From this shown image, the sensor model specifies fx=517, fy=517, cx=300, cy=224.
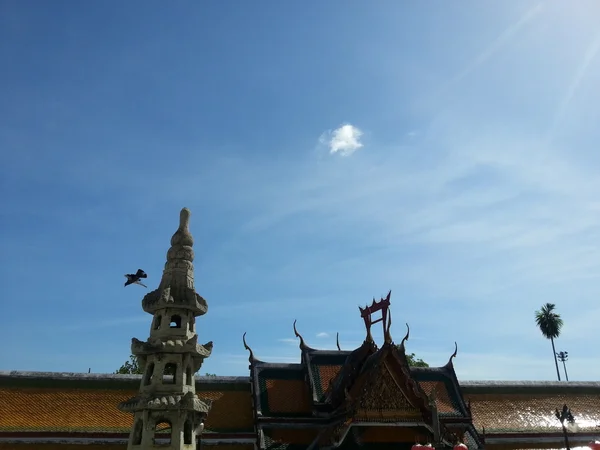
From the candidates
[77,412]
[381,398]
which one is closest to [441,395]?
[381,398]

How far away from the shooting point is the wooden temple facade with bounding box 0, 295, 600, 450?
23.5m

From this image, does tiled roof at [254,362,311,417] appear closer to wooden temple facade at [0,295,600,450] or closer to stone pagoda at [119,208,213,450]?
wooden temple facade at [0,295,600,450]

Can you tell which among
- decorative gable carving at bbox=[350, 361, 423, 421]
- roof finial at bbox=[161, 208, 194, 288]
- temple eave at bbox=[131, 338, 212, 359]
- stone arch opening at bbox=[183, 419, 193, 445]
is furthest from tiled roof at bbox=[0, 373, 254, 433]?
roof finial at bbox=[161, 208, 194, 288]

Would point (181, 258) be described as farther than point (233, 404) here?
No

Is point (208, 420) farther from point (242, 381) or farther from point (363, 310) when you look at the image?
Answer: point (363, 310)

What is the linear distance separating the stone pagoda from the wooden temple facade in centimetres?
725

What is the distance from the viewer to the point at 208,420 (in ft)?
83.0

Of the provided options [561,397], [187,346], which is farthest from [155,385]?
[561,397]

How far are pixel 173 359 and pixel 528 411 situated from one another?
75.5ft

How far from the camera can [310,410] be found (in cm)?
2658

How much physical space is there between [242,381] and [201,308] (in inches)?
430

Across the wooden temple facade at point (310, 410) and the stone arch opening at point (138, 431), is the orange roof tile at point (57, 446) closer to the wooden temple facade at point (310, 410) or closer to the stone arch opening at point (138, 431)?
the wooden temple facade at point (310, 410)

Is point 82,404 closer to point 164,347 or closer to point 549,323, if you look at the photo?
point 164,347

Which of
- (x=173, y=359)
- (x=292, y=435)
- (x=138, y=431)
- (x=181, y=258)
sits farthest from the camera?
(x=292, y=435)
